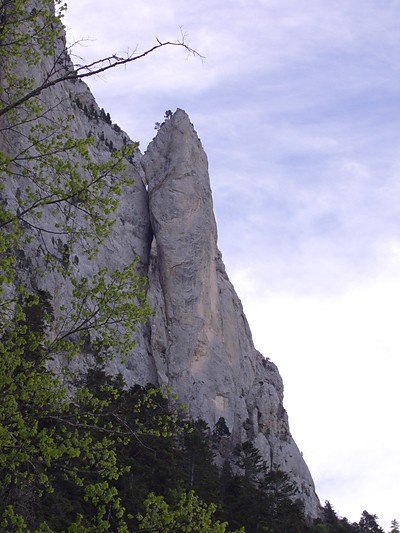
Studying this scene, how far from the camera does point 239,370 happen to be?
7575 cm

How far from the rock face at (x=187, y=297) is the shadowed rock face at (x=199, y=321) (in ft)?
0.37

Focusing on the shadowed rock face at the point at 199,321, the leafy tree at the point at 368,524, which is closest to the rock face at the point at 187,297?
the shadowed rock face at the point at 199,321

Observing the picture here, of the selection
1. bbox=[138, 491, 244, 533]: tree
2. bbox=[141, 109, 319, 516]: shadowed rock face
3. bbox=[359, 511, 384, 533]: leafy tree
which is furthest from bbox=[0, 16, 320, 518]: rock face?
bbox=[138, 491, 244, 533]: tree

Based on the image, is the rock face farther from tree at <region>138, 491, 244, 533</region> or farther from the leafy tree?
tree at <region>138, 491, 244, 533</region>

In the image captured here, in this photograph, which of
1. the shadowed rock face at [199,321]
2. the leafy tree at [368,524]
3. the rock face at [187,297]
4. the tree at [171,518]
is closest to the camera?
the tree at [171,518]

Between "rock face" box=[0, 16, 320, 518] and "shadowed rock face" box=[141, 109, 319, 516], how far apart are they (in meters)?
0.11

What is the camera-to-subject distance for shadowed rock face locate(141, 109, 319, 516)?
68.4 metres

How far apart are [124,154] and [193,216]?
66.2 metres

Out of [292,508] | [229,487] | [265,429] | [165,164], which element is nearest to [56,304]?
[229,487]

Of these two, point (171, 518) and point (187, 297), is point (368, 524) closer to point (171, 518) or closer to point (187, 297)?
point (187, 297)

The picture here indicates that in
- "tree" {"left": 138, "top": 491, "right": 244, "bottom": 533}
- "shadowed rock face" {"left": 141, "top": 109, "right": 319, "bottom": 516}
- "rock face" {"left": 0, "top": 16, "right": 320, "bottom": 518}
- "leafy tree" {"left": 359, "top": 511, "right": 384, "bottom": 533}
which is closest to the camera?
"tree" {"left": 138, "top": 491, "right": 244, "bottom": 533}

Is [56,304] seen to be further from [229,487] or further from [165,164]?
[165,164]

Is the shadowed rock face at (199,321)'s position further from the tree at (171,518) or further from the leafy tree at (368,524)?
the tree at (171,518)

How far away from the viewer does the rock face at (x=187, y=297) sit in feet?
222
